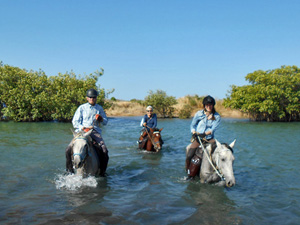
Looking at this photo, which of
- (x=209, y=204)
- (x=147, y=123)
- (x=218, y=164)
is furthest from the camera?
(x=147, y=123)

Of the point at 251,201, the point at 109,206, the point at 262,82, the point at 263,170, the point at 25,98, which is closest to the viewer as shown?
the point at 109,206

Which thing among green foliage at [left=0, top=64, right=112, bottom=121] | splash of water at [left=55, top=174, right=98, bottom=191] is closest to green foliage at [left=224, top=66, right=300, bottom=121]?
green foliage at [left=0, top=64, right=112, bottom=121]

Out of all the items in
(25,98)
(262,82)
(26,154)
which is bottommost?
(26,154)

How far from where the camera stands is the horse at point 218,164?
18.1ft

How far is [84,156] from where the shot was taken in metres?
6.39

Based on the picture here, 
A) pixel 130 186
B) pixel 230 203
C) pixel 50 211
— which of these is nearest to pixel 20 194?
pixel 50 211

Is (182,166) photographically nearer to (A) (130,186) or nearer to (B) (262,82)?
(A) (130,186)

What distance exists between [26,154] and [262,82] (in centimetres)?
3543

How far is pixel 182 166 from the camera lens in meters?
10.6

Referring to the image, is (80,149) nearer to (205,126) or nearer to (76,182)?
(76,182)

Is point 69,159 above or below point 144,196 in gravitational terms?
above

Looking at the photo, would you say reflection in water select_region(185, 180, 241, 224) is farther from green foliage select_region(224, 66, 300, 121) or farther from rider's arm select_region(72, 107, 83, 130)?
green foliage select_region(224, 66, 300, 121)

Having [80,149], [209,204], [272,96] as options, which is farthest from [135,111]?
[209,204]

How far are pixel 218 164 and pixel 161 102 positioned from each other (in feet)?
144
